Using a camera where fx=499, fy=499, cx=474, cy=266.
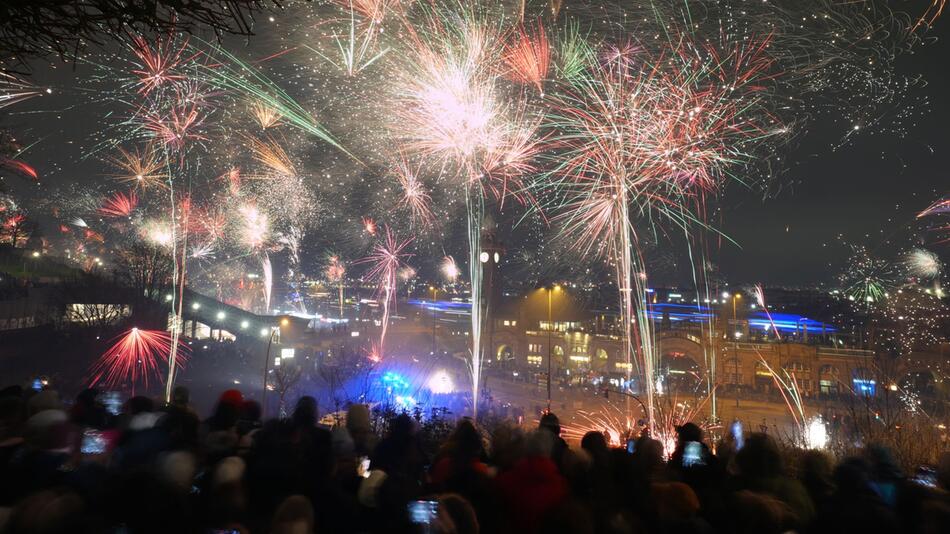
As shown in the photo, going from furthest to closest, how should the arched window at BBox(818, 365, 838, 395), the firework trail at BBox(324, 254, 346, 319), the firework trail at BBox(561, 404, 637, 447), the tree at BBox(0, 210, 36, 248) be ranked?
1. the firework trail at BBox(324, 254, 346, 319)
2. the arched window at BBox(818, 365, 838, 395)
3. the tree at BBox(0, 210, 36, 248)
4. the firework trail at BBox(561, 404, 637, 447)

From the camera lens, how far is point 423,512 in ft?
12.1

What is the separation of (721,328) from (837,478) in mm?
46942

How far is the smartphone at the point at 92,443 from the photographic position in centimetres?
502

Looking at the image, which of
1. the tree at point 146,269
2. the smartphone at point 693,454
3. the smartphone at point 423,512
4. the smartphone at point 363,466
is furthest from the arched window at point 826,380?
the tree at point 146,269

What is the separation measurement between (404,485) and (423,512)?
283 mm

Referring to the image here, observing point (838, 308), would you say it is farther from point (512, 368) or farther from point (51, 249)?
point (51, 249)

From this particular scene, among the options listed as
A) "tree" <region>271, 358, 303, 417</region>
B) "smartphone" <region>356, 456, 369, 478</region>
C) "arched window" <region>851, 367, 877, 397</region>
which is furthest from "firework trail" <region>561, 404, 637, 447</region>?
"smartphone" <region>356, 456, 369, 478</region>

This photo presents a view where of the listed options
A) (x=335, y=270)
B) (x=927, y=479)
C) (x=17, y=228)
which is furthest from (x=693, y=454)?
(x=335, y=270)

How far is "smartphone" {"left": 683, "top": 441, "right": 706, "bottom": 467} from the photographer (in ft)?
16.5

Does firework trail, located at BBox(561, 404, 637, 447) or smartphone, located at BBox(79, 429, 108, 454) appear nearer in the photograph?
smartphone, located at BBox(79, 429, 108, 454)

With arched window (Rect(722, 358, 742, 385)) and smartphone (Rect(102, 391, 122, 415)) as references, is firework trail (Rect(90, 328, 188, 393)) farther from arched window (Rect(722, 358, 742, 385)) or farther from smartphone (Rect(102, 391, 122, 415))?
arched window (Rect(722, 358, 742, 385))

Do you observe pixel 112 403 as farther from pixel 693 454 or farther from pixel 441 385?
pixel 441 385

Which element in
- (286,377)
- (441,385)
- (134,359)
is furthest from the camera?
(441,385)

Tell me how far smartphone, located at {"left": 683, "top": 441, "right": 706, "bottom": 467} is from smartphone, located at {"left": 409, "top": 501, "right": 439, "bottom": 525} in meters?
2.79
